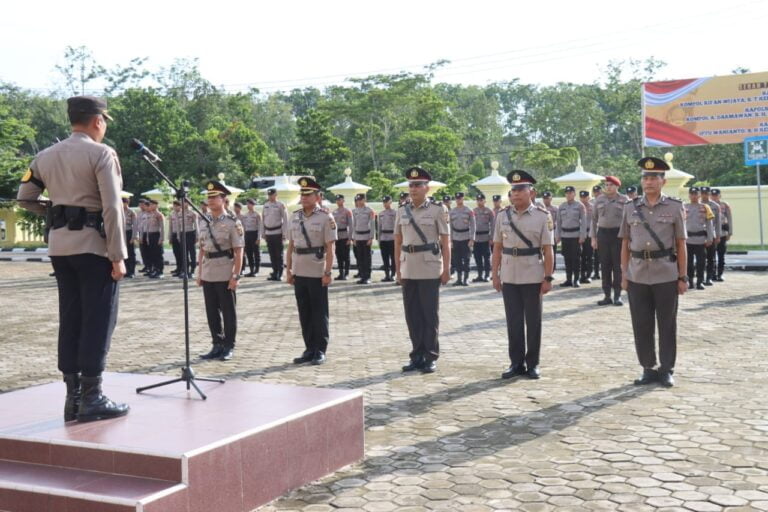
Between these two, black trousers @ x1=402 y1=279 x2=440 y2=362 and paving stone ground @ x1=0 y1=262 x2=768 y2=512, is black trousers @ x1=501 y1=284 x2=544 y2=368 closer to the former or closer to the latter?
paving stone ground @ x1=0 y1=262 x2=768 y2=512

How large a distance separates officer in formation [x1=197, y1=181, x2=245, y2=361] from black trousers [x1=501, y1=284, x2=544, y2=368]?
111 inches

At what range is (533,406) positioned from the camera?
6.55 m

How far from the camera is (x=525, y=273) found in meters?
7.74

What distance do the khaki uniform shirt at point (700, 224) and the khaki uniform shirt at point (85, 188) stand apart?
12609 millimetres

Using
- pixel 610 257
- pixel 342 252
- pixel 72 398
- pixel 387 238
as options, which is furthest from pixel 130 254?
pixel 72 398

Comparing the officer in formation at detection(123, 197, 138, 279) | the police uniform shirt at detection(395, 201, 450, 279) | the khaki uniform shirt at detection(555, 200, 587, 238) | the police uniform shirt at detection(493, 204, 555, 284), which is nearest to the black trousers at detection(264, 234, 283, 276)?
the officer in formation at detection(123, 197, 138, 279)

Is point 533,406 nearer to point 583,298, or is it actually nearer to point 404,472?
point 404,472

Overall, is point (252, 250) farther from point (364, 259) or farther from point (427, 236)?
point (427, 236)

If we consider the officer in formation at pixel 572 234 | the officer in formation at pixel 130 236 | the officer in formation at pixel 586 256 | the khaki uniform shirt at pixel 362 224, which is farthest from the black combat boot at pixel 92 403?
the officer in formation at pixel 130 236

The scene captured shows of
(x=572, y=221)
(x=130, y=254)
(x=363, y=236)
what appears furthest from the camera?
(x=130, y=254)

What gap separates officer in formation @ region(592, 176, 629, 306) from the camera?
1291 cm

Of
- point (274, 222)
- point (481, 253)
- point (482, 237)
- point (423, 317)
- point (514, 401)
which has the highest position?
point (274, 222)

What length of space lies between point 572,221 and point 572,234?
244 mm

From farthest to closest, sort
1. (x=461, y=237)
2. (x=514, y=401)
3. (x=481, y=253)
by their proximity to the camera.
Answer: (x=481, y=253) < (x=461, y=237) < (x=514, y=401)
